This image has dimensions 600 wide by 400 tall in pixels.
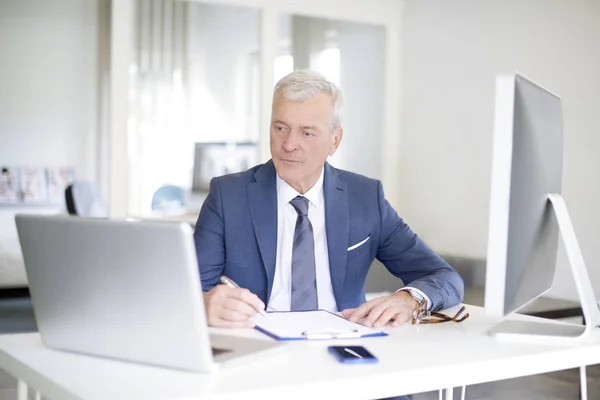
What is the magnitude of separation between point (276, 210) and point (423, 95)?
4.64 metres

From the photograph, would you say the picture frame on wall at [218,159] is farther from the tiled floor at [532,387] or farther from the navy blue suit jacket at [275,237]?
the navy blue suit jacket at [275,237]

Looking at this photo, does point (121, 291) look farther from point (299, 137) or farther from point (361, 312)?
point (299, 137)

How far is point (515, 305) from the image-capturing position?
1.54 metres

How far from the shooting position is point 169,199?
618cm

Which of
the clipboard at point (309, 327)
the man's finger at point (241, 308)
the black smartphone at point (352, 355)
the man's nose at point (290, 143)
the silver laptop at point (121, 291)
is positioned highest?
the man's nose at point (290, 143)

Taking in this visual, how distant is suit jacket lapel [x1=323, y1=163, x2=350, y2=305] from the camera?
2180 millimetres

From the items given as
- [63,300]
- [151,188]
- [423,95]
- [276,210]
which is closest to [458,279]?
[276,210]

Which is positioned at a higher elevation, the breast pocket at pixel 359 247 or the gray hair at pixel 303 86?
the gray hair at pixel 303 86

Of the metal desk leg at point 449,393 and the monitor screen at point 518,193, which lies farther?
the metal desk leg at point 449,393

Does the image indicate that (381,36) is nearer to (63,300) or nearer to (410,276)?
(410,276)

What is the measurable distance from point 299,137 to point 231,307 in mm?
721

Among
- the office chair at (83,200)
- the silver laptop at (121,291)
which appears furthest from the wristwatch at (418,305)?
the office chair at (83,200)

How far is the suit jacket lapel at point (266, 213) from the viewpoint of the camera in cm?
215

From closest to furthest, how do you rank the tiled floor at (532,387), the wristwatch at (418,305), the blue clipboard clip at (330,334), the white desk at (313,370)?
the white desk at (313,370)
the blue clipboard clip at (330,334)
the wristwatch at (418,305)
the tiled floor at (532,387)
